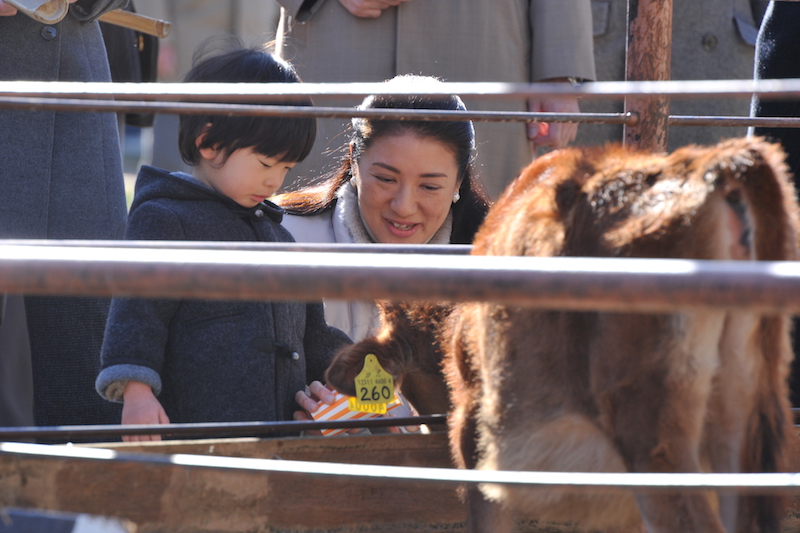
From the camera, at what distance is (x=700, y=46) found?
384 centimetres

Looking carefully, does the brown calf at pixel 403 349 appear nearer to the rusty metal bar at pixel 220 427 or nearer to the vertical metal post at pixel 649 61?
the rusty metal bar at pixel 220 427

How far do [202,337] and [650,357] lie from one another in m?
1.29

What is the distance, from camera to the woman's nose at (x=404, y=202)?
2322 millimetres

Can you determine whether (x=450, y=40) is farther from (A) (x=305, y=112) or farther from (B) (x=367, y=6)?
(A) (x=305, y=112)

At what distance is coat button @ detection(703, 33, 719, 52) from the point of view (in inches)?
150

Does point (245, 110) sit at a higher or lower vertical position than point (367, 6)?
lower

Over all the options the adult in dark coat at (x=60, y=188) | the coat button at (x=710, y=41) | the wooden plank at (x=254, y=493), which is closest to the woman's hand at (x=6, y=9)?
the adult in dark coat at (x=60, y=188)

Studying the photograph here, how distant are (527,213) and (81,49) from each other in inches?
67.9

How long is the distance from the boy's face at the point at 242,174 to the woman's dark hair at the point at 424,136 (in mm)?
336

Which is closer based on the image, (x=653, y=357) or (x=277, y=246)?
(x=653, y=357)

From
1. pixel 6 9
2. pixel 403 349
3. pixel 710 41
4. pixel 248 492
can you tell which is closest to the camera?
pixel 248 492

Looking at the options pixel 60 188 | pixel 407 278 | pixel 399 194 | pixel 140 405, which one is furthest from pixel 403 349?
pixel 60 188

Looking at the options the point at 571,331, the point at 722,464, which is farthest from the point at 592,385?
the point at 722,464

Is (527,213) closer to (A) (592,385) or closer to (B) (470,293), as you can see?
(A) (592,385)
